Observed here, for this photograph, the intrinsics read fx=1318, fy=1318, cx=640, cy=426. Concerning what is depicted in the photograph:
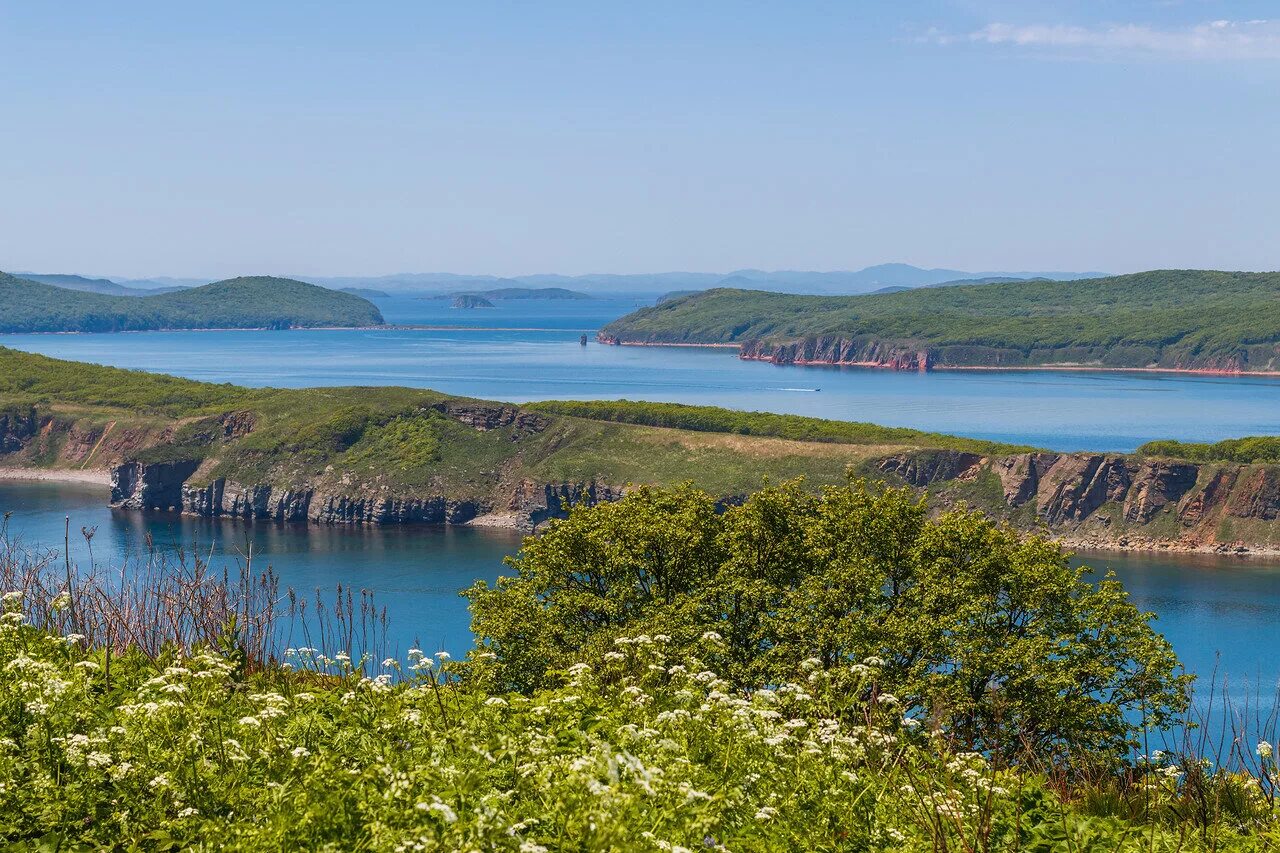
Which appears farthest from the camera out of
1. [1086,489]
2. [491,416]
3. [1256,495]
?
[491,416]

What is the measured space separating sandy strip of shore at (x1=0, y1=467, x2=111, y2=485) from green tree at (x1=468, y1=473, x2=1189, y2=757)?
120 m

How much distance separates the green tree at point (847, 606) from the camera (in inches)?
1014

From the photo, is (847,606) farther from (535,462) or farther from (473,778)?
(535,462)

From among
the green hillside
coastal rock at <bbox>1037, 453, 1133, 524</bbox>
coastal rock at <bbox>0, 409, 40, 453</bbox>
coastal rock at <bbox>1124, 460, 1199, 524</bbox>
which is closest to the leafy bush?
coastal rock at <bbox>1124, 460, 1199, 524</bbox>

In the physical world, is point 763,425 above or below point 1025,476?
above

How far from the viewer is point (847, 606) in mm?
27125

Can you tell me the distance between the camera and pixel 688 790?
6.96 meters

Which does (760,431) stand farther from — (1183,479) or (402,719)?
(402,719)

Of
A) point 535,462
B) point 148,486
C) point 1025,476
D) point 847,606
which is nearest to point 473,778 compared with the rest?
point 847,606

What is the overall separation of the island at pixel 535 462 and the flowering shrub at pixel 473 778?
92787 millimetres

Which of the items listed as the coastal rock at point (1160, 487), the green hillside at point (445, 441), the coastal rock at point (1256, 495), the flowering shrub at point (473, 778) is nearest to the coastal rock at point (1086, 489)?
the coastal rock at point (1160, 487)

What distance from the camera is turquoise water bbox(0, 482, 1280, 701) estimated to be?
6900cm

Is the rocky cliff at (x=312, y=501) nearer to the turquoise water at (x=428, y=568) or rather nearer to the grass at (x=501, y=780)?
the turquoise water at (x=428, y=568)

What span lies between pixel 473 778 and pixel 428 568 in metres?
88.8
